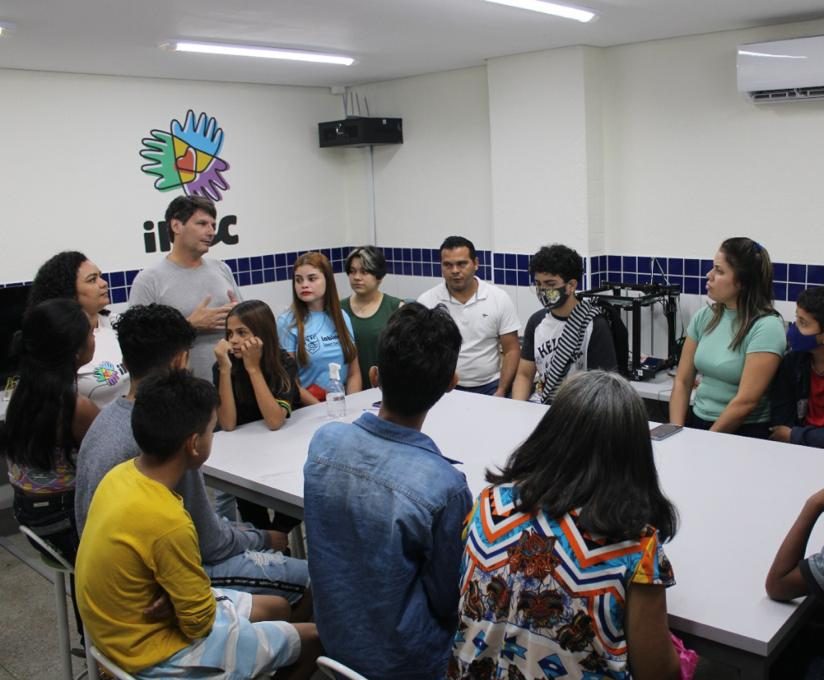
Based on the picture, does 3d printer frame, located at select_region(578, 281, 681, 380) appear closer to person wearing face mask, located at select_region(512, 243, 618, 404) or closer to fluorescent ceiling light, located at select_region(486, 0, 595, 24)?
person wearing face mask, located at select_region(512, 243, 618, 404)

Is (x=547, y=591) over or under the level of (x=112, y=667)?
over

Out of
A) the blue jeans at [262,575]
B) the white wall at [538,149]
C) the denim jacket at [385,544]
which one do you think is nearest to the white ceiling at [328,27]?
the white wall at [538,149]

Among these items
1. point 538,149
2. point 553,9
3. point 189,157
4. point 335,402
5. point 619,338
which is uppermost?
point 553,9

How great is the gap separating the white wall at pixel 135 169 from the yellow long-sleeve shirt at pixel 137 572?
137 inches

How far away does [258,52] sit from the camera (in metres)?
4.55

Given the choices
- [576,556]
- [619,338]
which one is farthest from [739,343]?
[576,556]

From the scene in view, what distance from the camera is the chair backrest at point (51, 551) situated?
238 centimetres

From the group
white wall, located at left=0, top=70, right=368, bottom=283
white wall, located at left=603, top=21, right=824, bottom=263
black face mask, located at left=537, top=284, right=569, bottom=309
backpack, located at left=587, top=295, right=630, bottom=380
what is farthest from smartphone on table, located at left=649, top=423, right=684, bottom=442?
white wall, located at left=0, top=70, right=368, bottom=283

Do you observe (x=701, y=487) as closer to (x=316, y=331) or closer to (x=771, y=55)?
(x=316, y=331)

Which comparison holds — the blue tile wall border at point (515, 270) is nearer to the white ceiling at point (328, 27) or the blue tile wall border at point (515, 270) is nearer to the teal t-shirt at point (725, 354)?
the white ceiling at point (328, 27)

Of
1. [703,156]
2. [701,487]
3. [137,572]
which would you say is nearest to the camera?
[137,572]

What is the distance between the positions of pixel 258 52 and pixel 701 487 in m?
3.42

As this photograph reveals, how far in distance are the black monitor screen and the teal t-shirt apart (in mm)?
3517

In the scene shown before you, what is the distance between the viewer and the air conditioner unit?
3.96 m
